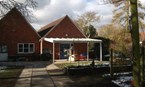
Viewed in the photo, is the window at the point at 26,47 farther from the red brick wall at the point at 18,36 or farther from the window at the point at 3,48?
the window at the point at 3,48

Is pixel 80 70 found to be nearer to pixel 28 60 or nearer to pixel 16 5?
pixel 16 5

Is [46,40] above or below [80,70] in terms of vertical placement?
above

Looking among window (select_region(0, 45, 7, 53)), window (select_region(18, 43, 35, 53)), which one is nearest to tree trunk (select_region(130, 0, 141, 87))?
window (select_region(0, 45, 7, 53))

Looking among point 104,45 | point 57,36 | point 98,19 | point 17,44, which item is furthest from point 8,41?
point 98,19

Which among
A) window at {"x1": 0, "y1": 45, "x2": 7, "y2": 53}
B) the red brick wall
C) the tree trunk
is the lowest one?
the tree trunk

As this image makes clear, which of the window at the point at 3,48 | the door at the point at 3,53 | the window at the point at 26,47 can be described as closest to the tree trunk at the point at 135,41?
the door at the point at 3,53

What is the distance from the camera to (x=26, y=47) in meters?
38.4

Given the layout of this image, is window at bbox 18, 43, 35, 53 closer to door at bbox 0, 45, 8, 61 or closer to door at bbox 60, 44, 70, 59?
door at bbox 0, 45, 8, 61

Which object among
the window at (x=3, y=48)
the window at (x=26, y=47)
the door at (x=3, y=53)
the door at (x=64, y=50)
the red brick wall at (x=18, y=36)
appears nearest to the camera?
the door at (x=3, y=53)

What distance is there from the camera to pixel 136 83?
739 centimetres

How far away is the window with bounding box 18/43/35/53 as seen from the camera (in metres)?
38.2

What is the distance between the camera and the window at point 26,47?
38219mm

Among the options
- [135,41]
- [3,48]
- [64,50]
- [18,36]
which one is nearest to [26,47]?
[18,36]

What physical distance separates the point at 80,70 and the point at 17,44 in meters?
20.1
